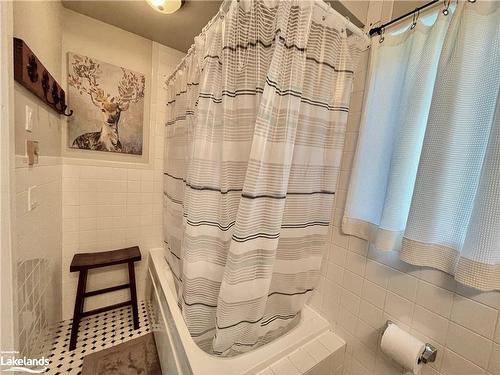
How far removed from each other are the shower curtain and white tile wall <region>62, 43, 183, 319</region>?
34.7 inches

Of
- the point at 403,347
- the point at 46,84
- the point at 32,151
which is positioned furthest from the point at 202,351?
the point at 46,84

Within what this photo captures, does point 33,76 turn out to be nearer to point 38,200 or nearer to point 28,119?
point 28,119

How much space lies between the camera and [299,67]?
0.77 m

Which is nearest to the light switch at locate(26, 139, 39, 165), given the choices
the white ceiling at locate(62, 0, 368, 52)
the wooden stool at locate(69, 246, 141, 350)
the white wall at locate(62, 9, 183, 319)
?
the white wall at locate(62, 9, 183, 319)

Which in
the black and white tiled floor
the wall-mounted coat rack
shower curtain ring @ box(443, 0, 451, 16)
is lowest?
the black and white tiled floor

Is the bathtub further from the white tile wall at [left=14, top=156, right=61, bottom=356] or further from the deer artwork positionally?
the deer artwork

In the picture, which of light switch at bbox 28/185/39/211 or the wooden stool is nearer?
light switch at bbox 28/185/39/211

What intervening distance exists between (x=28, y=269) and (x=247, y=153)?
1103mm

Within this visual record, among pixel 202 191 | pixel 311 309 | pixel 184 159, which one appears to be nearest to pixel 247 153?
pixel 202 191

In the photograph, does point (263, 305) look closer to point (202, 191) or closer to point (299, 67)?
point (202, 191)

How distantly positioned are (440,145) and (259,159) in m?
0.63

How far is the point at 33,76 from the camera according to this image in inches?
33.8

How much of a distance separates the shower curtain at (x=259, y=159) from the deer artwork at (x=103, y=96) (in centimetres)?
86

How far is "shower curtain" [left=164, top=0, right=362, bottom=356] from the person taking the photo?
77cm
